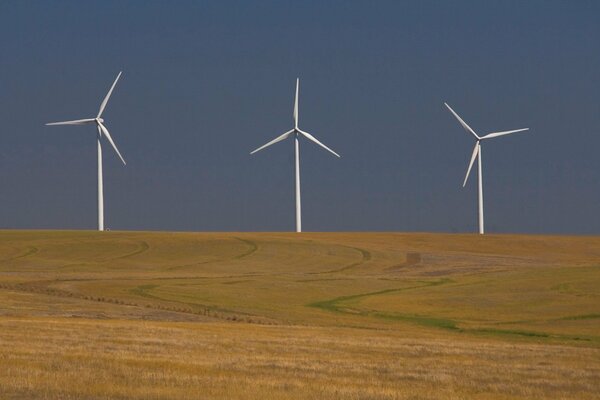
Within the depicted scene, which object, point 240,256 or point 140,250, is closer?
point 240,256

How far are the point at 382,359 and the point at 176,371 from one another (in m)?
6.96

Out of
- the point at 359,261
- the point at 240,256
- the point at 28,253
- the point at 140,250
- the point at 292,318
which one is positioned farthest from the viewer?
the point at 140,250

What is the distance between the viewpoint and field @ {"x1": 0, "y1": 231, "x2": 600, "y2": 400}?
2272 cm

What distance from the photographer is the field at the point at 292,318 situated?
74.5 feet

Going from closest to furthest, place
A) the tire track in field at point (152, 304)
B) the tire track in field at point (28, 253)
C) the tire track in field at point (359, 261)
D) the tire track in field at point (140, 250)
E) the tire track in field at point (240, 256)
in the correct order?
the tire track in field at point (152, 304) → the tire track in field at point (359, 261) → the tire track in field at point (240, 256) → the tire track in field at point (28, 253) → the tire track in field at point (140, 250)

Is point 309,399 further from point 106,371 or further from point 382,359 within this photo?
point 382,359

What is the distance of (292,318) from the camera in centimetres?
4544

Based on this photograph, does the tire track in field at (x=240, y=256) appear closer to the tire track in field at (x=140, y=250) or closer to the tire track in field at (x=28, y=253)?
the tire track in field at (x=140, y=250)

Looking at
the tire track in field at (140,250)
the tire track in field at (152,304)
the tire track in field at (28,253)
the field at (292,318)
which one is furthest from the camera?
the tire track in field at (140,250)

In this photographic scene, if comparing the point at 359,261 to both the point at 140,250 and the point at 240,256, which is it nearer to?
the point at 240,256

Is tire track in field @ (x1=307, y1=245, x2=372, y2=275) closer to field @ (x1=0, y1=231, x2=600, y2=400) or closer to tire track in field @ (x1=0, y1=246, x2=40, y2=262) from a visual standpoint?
field @ (x1=0, y1=231, x2=600, y2=400)

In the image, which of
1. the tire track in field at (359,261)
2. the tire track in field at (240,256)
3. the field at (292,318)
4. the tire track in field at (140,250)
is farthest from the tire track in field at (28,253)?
the tire track in field at (359,261)

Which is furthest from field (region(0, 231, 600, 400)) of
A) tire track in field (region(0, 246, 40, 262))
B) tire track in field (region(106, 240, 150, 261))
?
tire track in field (region(106, 240, 150, 261))

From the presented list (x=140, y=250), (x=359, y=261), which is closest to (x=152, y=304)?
(x=359, y=261)
